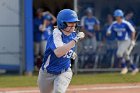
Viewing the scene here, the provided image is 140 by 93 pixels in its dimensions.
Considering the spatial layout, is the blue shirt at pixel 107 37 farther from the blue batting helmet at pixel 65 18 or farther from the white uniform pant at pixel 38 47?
the blue batting helmet at pixel 65 18

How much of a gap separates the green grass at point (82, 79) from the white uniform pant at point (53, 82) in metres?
4.93

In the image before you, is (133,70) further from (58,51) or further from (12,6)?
(58,51)

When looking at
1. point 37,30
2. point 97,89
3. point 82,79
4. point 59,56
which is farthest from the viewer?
point 37,30

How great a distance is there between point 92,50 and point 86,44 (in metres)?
0.28

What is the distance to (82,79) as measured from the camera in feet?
42.5

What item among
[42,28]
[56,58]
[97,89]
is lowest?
[97,89]

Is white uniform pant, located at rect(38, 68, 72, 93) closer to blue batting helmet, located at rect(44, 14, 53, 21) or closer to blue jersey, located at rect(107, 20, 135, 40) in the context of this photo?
blue jersey, located at rect(107, 20, 135, 40)

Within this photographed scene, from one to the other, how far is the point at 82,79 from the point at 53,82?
6.16 m

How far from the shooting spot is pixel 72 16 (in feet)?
21.7

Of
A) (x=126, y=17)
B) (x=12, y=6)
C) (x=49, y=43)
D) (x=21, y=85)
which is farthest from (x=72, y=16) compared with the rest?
(x=126, y=17)

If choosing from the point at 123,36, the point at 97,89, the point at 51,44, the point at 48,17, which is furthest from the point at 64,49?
the point at 48,17

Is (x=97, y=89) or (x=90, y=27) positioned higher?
(x=90, y=27)

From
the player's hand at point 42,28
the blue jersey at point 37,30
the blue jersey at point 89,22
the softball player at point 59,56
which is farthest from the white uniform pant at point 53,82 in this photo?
the blue jersey at point 37,30

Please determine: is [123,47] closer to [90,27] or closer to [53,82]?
[90,27]
